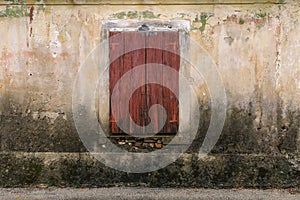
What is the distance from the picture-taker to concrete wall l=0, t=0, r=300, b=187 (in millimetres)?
6398

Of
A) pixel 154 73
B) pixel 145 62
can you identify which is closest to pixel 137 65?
pixel 145 62

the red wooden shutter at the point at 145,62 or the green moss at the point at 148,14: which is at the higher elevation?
the green moss at the point at 148,14

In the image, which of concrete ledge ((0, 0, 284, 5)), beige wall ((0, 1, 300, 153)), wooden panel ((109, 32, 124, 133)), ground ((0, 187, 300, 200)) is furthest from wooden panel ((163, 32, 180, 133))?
ground ((0, 187, 300, 200))

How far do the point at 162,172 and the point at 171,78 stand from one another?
4.75ft

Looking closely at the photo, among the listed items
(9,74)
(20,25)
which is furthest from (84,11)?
(9,74)

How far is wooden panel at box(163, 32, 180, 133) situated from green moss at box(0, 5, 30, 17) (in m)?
2.16

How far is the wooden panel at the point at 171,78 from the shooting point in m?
6.36

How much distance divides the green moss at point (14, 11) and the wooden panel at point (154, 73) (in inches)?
75.1

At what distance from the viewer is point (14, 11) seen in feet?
21.1

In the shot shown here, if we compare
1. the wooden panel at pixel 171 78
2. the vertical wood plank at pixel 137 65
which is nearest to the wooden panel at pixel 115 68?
the vertical wood plank at pixel 137 65

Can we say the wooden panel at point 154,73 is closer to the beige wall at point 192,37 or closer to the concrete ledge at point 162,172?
the beige wall at point 192,37

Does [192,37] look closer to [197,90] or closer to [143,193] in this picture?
[197,90]

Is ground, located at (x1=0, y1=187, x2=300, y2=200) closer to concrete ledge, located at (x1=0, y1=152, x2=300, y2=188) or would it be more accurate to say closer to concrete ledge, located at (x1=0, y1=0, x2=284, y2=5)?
concrete ledge, located at (x1=0, y1=152, x2=300, y2=188)

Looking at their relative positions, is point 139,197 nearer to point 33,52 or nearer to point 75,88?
point 75,88
